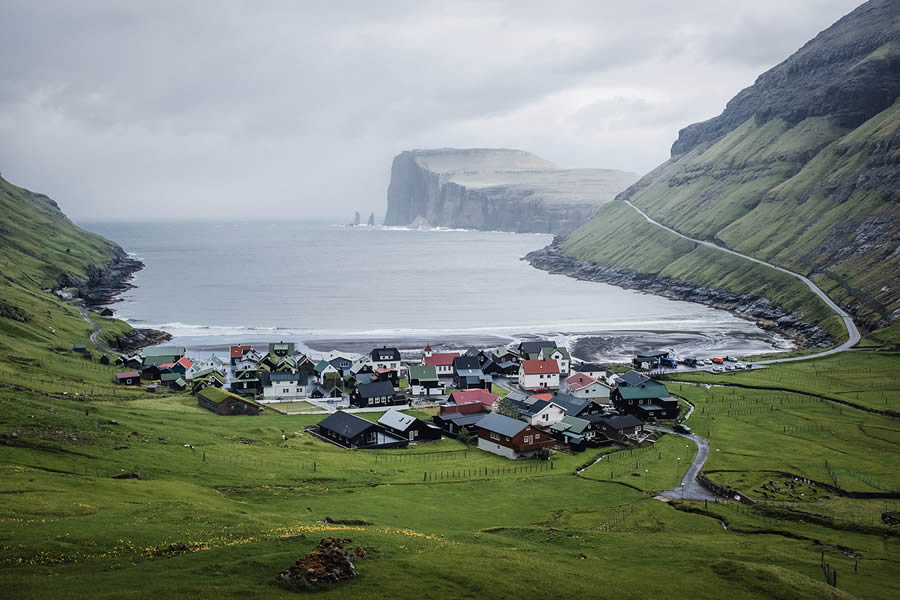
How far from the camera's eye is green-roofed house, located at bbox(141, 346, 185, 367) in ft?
338

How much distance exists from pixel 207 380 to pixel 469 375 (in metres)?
37.9

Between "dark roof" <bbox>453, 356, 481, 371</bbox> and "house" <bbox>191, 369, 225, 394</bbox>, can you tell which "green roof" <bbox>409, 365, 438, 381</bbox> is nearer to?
"dark roof" <bbox>453, 356, 481, 371</bbox>

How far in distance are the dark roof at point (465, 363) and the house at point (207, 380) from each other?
34902 millimetres

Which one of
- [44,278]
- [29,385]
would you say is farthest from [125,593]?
[44,278]

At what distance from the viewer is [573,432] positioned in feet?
233

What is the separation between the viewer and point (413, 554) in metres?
32.5

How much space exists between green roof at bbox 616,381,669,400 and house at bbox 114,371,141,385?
67.4 metres

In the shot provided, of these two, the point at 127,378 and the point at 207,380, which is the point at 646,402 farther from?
the point at 127,378

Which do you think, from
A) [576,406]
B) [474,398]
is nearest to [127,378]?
[474,398]

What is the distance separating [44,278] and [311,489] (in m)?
158

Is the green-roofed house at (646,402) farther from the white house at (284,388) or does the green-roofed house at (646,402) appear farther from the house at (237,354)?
the house at (237,354)

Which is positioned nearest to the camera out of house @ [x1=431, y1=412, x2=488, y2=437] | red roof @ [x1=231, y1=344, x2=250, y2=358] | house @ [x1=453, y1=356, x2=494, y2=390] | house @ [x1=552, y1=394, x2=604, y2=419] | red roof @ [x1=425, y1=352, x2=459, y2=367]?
house @ [x1=431, y1=412, x2=488, y2=437]

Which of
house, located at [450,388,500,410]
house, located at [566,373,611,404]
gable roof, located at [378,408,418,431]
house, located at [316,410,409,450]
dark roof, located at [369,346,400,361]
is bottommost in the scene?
house, located at [316,410,409,450]

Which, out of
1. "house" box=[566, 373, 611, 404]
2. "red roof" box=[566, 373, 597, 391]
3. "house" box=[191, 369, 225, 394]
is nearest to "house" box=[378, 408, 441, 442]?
"house" box=[566, 373, 611, 404]
